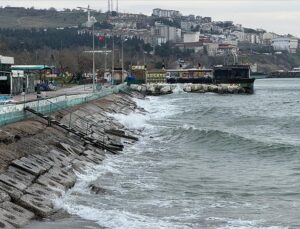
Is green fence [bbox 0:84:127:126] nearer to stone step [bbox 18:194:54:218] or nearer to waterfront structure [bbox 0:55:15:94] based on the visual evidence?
waterfront structure [bbox 0:55:15:94]

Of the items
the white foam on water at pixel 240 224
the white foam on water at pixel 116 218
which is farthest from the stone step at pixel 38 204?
the white foam on water at pixel 240 224

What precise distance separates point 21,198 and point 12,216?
180 centimetres

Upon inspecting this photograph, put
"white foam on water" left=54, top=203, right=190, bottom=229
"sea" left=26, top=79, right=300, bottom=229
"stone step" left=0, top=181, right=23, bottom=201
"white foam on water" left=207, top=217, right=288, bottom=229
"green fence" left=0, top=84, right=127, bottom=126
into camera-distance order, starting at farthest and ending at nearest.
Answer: "green fence" left=0, top=84, right=127, bottom=126 → "sea" left=26, top=79, right=300, bottom=229 → "stone step" left=0, top=181, right=23, bottom=201 → "white foam on water" left=207, top=217, right=288, bottom=229 → "white foam on water" left=54, top=203, right=190, bottom=229

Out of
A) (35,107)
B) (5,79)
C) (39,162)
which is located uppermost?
(5,79)

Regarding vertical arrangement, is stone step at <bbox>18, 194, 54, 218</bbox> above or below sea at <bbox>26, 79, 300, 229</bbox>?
above

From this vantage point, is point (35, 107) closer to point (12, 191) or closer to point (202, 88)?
point (12, 191)

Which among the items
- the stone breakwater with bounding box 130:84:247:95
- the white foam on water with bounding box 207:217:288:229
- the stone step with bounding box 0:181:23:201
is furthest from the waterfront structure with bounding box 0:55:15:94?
the stone breakwater with bounding box 130:84:247:95

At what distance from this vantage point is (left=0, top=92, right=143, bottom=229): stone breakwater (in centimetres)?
1803

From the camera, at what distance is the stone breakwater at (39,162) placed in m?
18.0

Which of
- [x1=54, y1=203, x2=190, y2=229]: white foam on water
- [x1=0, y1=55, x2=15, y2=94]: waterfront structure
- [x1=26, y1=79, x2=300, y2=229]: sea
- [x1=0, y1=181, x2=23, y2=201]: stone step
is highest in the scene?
[x1=0, y1=55, x2=15, y2=94]: waterfront structure

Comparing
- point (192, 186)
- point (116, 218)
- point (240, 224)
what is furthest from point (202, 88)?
point (116, 218)

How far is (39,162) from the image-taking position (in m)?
24.1

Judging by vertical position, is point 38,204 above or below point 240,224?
above

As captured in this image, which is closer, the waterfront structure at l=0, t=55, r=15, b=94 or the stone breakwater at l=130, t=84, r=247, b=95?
the waterfront structure at l=0, t=55, r=15, b=94
